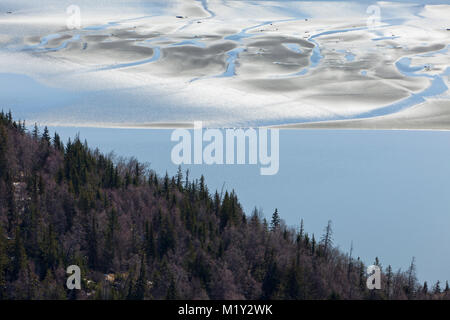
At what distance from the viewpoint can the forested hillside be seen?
1739 centimetres

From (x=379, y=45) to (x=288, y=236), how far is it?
3434cm

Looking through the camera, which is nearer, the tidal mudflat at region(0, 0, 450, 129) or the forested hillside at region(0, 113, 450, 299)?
the forested hillside at region(0, 113, 450, 299)

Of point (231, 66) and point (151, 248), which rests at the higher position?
point (231, 66)

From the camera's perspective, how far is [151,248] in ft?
63.1

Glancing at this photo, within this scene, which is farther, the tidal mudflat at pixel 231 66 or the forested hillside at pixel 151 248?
the tidal mudflat at pixel 231 66

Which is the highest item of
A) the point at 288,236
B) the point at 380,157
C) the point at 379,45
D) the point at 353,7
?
the point at 353,7

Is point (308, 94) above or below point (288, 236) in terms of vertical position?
above

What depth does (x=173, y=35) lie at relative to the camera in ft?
180

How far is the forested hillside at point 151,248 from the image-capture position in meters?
17.4

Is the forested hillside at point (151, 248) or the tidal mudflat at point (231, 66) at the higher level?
the tidal mudflat at point (231, 66)

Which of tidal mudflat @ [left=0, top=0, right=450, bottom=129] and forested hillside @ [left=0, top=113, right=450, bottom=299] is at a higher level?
tidal mudflat @ [left=0, top=0, right=450, bottom=129]

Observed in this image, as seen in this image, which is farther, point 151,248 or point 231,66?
point 231,66
